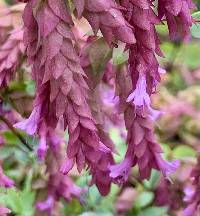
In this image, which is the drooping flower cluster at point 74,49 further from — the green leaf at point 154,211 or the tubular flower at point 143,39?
the green leaf at point 154,211

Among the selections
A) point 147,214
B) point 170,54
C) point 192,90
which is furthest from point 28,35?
point 170,54

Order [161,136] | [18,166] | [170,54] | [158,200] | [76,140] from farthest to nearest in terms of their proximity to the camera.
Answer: [170,54] → [161,136] → [18,166] → [158,200] → [76,140]

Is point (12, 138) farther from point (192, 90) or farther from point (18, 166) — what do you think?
point (192, 90)

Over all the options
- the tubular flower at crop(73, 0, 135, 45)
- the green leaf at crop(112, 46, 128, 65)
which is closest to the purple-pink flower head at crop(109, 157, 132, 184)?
the green leaf at crop(112, 46, 128, 65)

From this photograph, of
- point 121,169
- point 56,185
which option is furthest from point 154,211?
point 121,169

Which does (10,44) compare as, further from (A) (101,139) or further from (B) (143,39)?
(B) (143,39)

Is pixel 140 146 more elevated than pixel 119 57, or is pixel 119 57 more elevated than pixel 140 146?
pixel 119 57
